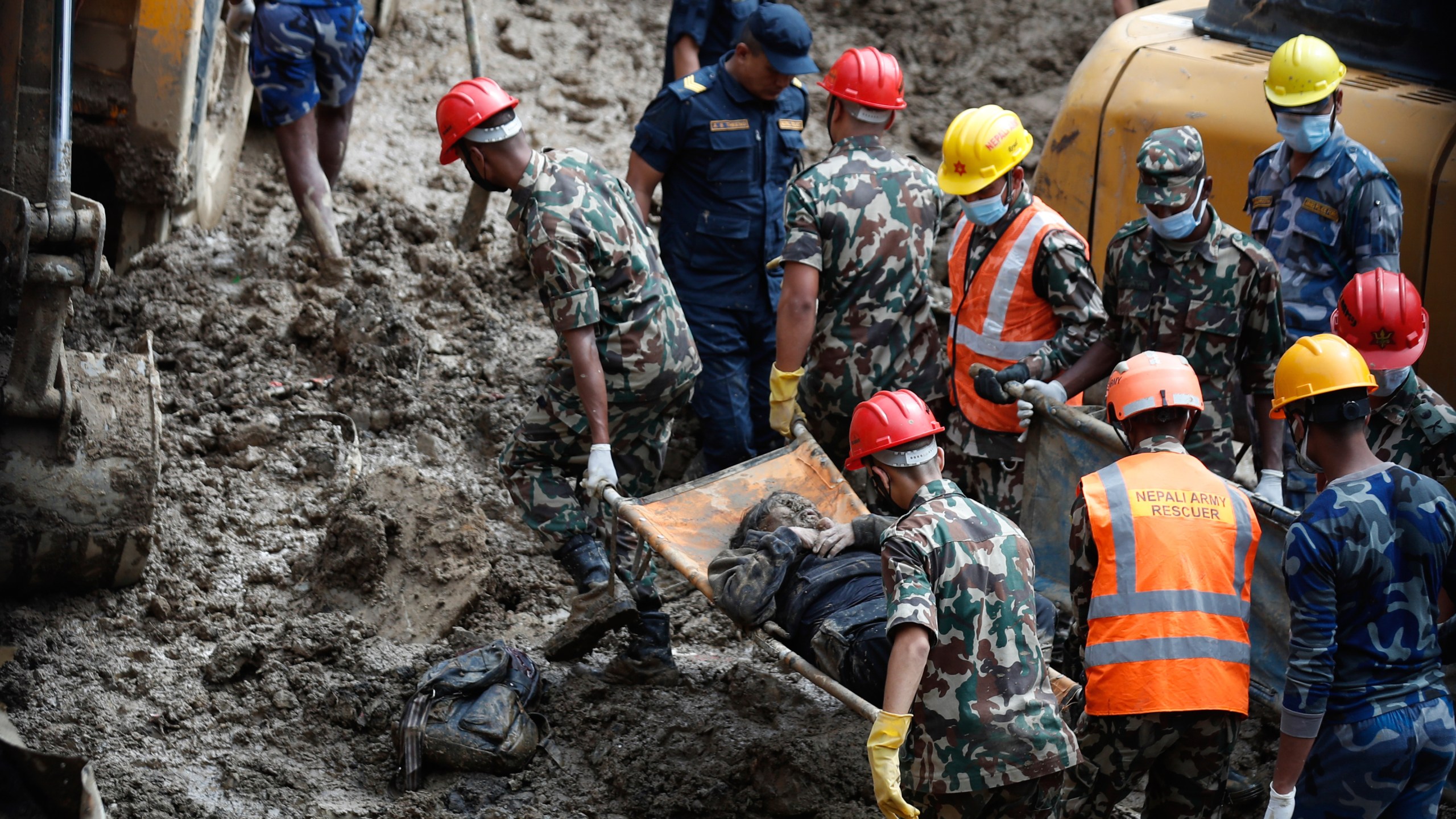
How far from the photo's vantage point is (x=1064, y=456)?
15.3ft

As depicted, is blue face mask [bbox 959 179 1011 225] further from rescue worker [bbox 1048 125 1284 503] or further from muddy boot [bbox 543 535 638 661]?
muddy boot [bbox 543 535 638 661]

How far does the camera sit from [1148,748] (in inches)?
141

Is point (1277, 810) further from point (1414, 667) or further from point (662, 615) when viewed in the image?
point (662, 615)

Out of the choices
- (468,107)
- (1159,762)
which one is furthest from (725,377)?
(1159,762)

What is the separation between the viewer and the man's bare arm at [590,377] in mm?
4535

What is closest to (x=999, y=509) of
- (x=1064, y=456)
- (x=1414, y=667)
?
(x=1064, y=456)

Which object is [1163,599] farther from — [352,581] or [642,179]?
[642,179]

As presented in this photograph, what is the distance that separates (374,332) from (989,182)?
2.97 metres

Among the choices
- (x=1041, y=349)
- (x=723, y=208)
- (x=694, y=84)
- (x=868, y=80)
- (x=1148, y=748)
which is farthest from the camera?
(x=723, y=208)

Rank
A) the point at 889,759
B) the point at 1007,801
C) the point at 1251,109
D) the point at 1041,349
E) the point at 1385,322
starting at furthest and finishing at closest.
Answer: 1. the point at 1251,109
2. the point at 1041,349
3. the point at 1385,322
4. the point at 1007,801
5. the point at 889,759

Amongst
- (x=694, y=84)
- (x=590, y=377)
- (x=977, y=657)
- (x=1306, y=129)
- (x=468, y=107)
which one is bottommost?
(x=590, y=377)

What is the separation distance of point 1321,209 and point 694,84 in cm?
252

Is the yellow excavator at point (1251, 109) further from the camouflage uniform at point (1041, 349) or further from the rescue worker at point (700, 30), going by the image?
the rescue worker at point (700, 30)

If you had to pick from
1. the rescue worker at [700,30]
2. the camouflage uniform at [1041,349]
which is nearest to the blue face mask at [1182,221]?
the camouflage uniform at [1041,349]
